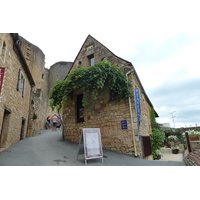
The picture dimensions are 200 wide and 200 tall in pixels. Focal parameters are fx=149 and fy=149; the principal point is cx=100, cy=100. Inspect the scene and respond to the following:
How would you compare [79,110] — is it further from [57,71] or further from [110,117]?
[57,71]

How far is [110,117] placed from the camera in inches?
289

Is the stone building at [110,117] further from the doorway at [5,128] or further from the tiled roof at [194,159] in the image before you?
the doorway at [5,128]

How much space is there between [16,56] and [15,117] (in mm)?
3152

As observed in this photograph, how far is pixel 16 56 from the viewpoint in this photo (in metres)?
7.66

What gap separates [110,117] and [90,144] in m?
2.40

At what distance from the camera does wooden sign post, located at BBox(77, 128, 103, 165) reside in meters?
5.06

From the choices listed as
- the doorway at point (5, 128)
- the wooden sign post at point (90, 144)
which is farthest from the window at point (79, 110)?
the doorway at point (5, 128)

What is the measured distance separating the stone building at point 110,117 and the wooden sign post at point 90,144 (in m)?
1.69

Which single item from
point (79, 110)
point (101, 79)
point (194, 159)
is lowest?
point (194, 159)

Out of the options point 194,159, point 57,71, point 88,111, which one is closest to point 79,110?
point 88,111

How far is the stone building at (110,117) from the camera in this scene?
6.58m

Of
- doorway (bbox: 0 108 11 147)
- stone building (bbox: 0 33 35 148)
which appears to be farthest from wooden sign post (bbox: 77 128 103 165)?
doorway (bbox: 0 108 11 147)

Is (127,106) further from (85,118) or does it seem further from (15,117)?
(15,117)

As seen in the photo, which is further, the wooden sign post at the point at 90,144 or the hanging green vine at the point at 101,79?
the hanging green vine at the point at 101,79
